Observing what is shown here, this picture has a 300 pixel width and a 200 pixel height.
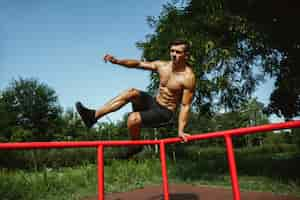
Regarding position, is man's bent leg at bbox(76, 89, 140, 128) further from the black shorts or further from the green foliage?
the green foliage

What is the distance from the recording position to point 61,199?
6980 millimetres

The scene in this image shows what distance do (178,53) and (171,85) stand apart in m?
0.39

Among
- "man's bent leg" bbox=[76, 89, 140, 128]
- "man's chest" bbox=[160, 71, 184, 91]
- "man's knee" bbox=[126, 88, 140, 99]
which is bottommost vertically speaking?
"man's bent leg" bbox=[76, 89, 140, 128]

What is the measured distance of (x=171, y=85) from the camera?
3.38 metres

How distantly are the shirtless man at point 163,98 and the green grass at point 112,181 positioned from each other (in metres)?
4.50

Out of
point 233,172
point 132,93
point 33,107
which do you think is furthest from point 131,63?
point 33,107

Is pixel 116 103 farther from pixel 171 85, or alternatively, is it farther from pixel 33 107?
pixel 33 107

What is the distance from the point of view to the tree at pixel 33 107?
131 feet

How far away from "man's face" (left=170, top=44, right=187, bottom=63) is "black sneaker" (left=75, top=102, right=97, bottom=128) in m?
1.16

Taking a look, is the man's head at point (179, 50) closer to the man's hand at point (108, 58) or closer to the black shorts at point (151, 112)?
the black shorts at point (151, 112)

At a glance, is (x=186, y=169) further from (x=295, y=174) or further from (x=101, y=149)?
(x=101, y=149)

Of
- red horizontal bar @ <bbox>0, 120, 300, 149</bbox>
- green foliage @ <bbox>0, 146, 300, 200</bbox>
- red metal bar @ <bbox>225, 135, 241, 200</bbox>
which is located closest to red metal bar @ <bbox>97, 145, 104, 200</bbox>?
red horizontal bar @ <bbox>0, 120, 300, 149</bbox>

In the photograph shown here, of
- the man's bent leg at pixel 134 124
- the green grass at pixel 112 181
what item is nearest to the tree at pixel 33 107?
the green grass at pixel 112 181

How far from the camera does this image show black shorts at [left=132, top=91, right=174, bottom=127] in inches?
127
